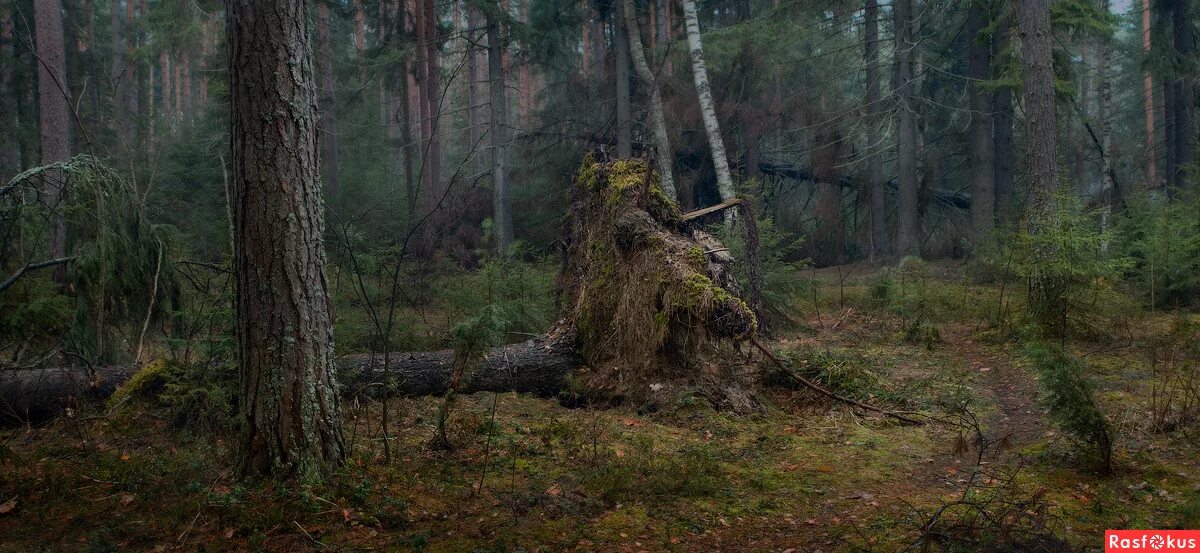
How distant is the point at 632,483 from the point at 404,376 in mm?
3424

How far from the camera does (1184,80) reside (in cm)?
2100

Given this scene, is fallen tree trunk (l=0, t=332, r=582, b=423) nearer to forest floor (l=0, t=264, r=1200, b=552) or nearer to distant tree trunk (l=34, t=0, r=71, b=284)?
forest floor (l=0, t=264, r=1200, b=552)

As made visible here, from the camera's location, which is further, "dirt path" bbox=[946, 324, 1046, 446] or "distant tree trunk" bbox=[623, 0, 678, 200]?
"distant tree trunk" bbox=[623, 0, 678, 200]

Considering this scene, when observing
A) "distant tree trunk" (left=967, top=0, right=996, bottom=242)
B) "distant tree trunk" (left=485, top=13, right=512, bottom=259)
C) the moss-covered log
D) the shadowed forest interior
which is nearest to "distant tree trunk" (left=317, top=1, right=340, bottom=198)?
the shadowed forest interior

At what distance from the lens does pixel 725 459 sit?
205 inches

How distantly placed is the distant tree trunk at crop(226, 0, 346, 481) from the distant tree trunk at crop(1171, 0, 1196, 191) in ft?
77.0

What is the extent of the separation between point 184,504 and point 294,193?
1.76 m

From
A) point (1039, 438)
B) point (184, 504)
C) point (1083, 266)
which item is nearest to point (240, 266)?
point (184, 504)

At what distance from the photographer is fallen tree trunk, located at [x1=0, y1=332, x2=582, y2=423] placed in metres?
6.19

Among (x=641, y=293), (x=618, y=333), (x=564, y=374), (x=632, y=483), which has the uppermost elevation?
(x=641, y=293)

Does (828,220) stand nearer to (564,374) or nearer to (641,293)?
(641,293)

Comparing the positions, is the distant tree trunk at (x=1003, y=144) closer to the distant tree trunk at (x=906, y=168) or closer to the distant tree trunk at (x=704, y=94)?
the distant tree trunk at (x=906, y=168)

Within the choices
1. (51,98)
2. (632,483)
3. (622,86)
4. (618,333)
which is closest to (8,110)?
(51,98)

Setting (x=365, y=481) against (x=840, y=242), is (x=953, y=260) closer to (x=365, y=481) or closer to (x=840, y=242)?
(x=840, y=242)
